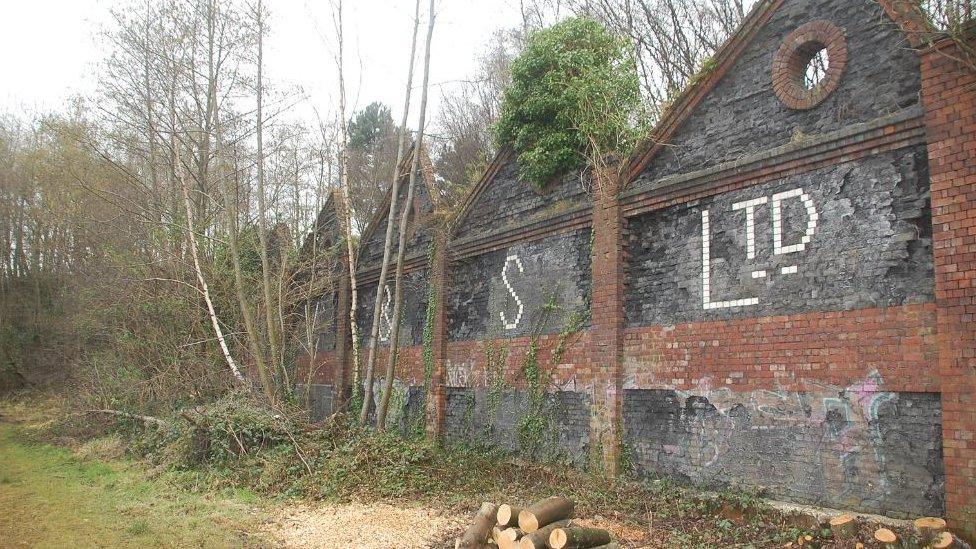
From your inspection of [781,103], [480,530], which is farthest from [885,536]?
[781,103]

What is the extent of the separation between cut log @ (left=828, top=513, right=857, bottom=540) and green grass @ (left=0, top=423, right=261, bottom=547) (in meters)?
5.66

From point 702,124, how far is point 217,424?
8768 millimetres

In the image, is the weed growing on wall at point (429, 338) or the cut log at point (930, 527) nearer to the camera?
the cut log at point (930, 527)

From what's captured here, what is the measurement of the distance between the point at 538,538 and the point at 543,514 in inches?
A: 15.2


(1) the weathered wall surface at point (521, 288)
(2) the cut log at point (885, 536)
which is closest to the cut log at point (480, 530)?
(2) the cut log at point (885, 536)

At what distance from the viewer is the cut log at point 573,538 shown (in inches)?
225

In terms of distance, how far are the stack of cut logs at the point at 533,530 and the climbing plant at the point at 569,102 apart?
5.26 meters

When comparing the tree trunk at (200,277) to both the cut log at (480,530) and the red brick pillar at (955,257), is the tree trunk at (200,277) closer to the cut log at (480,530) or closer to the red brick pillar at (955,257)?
the cut log at (480,530)

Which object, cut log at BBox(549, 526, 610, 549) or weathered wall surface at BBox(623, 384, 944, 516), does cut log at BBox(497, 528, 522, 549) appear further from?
weathered wall surface at BBox(623, 384, 944, 516)

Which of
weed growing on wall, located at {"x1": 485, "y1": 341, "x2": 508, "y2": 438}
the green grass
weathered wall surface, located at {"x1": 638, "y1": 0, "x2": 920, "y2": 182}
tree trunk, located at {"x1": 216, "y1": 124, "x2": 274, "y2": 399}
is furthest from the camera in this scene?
tree trunk, located at {"x1": 216, "y1": 124, "x2": 274, "y2": 399}

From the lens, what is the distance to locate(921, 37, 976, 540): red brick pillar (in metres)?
5.61

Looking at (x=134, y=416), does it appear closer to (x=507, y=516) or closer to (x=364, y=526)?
(x=364, y=526)

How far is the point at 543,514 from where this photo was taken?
20.2 ft

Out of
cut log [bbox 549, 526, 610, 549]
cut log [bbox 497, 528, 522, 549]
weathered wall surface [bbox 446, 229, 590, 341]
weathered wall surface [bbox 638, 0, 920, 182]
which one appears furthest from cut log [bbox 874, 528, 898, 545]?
weathered wall surface [bbox 446, 229, 590, 341]
